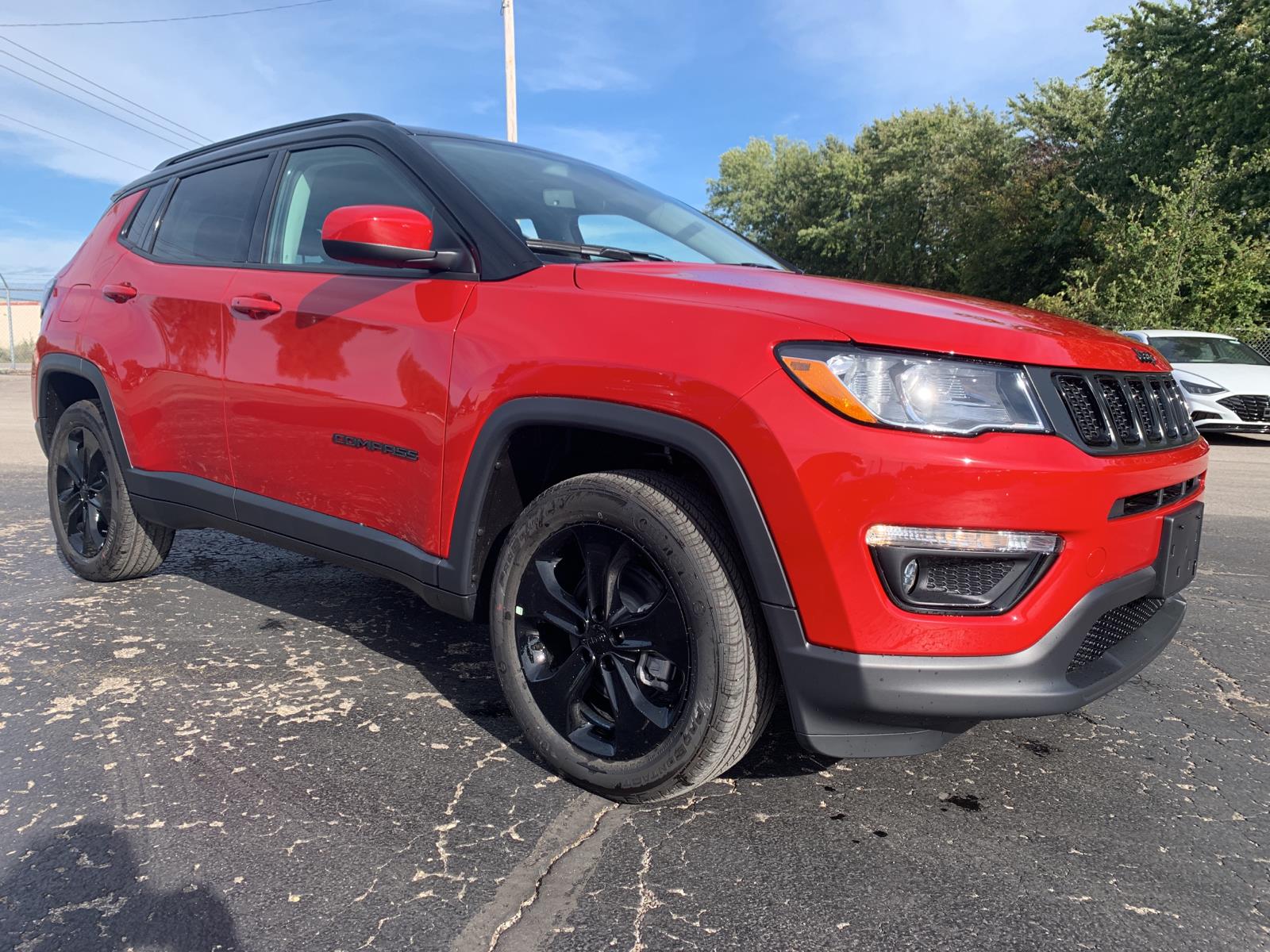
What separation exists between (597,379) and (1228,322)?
18617mm

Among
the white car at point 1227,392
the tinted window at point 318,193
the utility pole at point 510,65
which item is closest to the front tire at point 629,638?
the tinted window at point 318,193

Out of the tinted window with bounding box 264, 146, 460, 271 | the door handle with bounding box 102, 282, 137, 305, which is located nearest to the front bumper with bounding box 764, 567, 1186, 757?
the tinted window with bounding box 264, 146, 460, 271

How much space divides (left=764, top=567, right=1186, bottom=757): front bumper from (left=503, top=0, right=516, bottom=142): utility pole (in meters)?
17.4

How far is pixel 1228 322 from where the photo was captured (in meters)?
16.6

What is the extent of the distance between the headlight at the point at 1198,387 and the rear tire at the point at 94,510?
11309 mm

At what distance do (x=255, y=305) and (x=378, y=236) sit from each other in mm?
845

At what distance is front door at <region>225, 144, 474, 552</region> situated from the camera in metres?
2.31

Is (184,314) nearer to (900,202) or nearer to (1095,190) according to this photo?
(1095,190)

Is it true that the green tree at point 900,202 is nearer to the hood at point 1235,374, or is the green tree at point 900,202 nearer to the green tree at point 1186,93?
the green tree at point 1186,93

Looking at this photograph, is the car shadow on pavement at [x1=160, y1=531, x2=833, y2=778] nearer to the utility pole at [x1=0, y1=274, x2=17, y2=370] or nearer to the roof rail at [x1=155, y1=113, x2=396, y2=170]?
the roof rail at [x1=155, y1=113, x2=396, y2=170]

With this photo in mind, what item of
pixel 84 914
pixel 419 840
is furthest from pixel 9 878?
pixel 419 840

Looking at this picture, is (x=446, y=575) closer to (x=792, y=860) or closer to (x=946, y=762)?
(x=792, y=860)

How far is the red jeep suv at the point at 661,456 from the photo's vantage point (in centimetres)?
→ 168

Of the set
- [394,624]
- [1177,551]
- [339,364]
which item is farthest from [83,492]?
[1177,551]
